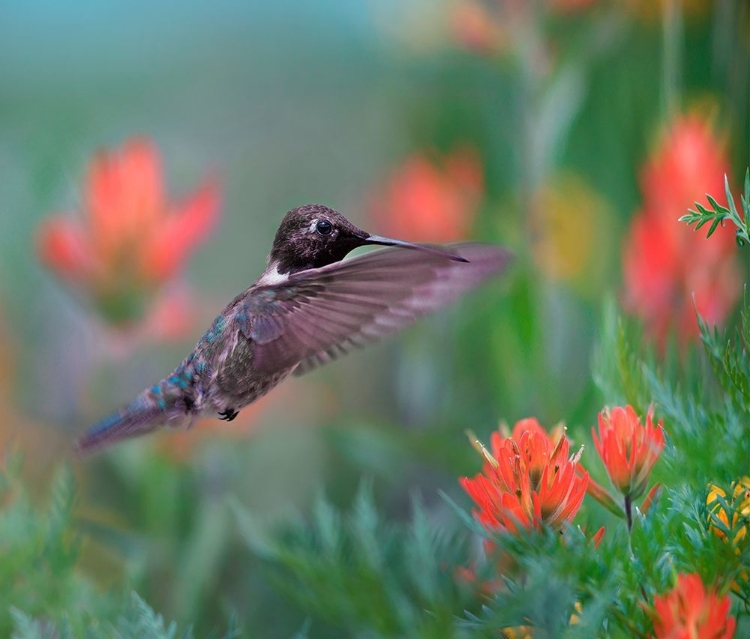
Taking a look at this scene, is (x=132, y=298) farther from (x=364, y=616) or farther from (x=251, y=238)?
(x=251, y=238)

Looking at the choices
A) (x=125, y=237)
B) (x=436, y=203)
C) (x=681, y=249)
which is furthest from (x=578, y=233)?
(x=125, y=237)

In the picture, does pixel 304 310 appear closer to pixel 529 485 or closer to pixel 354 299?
pixel 354 299

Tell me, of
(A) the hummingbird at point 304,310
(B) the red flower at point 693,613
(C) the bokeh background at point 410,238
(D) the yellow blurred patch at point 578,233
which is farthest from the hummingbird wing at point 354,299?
(D) the yellow blurred patch at point 578,233

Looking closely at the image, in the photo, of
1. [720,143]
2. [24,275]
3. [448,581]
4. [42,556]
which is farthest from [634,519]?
[24,275]

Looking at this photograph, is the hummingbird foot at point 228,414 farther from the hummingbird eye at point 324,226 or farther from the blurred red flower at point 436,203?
the blurred red flower at point 436,203

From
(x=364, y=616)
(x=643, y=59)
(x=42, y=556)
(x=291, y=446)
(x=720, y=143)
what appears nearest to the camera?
(x=364, y=616)

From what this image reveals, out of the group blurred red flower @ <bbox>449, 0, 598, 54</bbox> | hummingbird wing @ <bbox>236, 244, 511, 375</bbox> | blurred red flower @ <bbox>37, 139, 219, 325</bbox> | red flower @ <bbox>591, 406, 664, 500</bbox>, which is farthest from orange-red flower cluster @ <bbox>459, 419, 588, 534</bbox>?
blurred red flower @ <bbox>449, 0, 598, 54</bbox>

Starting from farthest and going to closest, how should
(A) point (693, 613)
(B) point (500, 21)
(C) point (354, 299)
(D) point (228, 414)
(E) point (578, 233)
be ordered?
(E) point (578, 233), (B) point (500, 21), (D) point (228, 414), (C) point (354, 299), (A) point (693, 613)

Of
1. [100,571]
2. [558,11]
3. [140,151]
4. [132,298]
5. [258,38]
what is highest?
[258,38]
